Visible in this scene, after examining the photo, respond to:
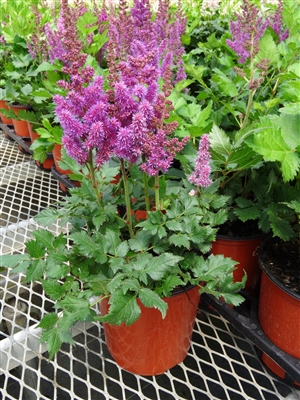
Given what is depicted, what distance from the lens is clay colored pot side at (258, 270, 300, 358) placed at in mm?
984

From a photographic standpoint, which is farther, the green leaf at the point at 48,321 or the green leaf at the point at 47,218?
the green leaf at the point at 47,218

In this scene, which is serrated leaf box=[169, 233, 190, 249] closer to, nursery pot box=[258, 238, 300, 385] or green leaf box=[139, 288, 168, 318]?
green leaf box=[139, 288, 168, 318]

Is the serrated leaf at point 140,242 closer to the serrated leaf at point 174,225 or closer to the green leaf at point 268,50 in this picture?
the serrated leaf at point 174,225

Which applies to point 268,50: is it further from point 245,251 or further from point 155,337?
point 155,337

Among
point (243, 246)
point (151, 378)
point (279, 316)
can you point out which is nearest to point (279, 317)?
point (279, 316)

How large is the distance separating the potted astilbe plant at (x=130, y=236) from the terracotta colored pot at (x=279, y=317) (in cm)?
18

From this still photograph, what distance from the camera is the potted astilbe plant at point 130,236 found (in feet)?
2.46

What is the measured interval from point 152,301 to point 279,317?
1.44 feet

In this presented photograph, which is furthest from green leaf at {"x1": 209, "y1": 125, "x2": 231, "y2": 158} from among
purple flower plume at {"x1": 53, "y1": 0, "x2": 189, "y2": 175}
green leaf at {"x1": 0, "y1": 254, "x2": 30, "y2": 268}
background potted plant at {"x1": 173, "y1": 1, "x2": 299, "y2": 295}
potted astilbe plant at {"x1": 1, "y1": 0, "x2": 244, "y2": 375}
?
green leaf at {"x1": 0, "y1": 254, "x2": 30, "y2": 268}

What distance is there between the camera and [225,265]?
35.5 inches

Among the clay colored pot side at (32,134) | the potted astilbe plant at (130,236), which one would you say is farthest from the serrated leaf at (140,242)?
the clay colored pot side at (32,134)

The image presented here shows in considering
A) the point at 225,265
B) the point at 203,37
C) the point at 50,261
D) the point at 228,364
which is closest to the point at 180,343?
the point at 228,364

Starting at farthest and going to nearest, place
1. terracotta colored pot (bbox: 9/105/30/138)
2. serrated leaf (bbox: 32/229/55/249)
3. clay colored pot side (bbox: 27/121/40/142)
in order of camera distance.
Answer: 1. terracotta colored pot (bbox: 9/105/30/138)
2. clay colored pot side (bbox: 27/121/40/142)
3. serrated leaf (bbox: 32/229/55/249)

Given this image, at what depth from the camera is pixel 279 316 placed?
1.02 m
